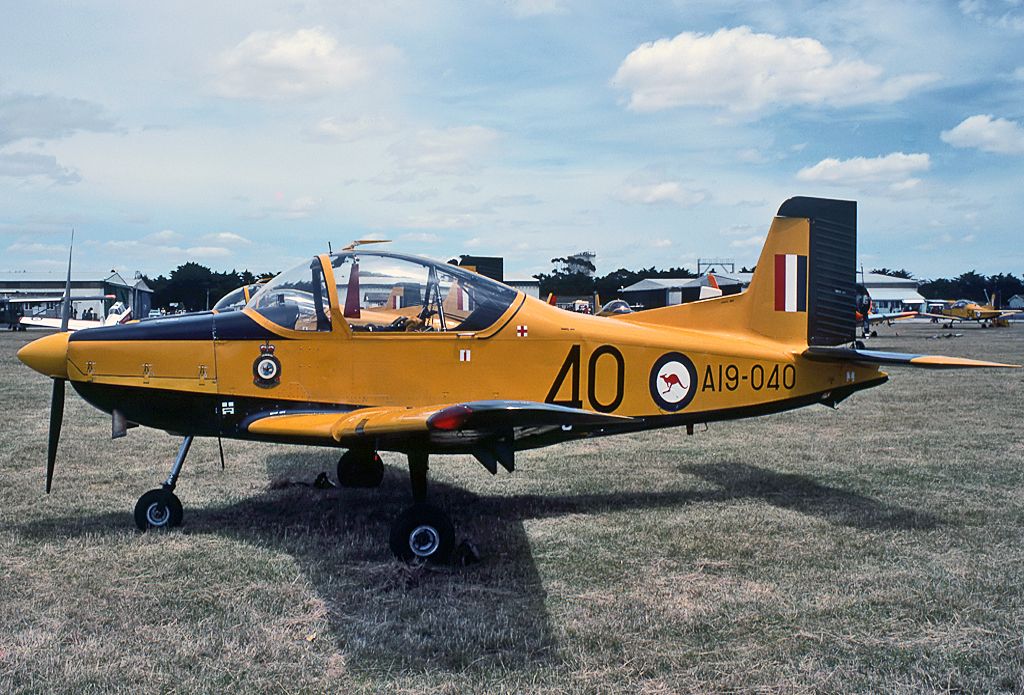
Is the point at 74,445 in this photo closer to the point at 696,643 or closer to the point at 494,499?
the point at 494,499

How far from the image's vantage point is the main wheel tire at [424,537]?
490 centimetres

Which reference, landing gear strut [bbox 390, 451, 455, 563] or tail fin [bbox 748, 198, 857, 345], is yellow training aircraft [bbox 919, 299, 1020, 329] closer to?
tail fin [bbox 748, 198, 857, 345]

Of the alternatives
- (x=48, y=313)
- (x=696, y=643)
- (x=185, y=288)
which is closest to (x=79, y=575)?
(x=696, y=643)

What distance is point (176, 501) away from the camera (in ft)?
18.9

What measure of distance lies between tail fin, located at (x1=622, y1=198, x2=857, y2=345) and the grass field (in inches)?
56.2

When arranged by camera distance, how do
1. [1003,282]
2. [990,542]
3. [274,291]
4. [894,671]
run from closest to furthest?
[894,671] < [990,542] < [274,291] < [1003,282]

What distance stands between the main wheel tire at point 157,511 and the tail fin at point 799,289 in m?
3.81

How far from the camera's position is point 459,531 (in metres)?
5.67

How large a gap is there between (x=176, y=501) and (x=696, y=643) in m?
3.88

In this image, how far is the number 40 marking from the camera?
19.3ft

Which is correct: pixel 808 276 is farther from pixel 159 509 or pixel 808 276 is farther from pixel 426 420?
pixel 159 509

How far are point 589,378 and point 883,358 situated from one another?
93.5 inches

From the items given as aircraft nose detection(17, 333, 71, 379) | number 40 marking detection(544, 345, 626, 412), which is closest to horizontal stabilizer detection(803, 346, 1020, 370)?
number 40 marking detection(544, 345, 626, 412)

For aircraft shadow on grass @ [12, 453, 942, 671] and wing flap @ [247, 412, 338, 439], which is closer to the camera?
aircraft shadow on grass @ [12, 453, 942, 671]
